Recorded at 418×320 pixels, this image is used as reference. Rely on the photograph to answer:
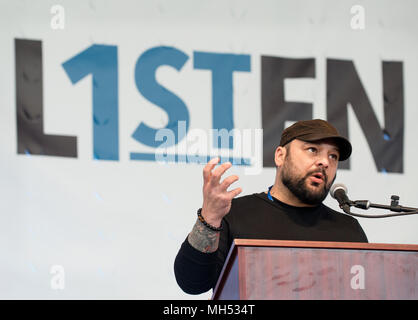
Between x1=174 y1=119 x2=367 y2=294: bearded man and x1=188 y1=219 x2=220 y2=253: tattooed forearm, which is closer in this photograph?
x1=188 y1=219 x2=220 y2=253: tattooed forearm

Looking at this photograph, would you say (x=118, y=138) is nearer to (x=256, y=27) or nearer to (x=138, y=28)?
(x=138, y=28)

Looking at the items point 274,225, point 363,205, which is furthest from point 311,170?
point 363,205

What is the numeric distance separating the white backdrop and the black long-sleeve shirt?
84 centimetres

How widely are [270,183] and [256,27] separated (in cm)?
95

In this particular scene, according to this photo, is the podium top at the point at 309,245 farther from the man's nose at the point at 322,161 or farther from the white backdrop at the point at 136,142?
the white backdrop at the point at 136,142

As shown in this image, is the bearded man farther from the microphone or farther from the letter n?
the letter n

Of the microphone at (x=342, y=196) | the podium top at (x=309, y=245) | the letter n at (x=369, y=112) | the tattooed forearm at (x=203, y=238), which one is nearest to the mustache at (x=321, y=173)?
the microphone at (x=342, y=196)

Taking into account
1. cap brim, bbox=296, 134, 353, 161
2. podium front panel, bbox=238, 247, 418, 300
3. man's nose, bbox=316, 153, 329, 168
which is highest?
cap brim, bbox=296, 134, 353, 161

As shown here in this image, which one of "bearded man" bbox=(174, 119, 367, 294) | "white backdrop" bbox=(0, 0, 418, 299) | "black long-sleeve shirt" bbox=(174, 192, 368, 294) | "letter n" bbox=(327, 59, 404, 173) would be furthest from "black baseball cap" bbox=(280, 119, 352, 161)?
"letter n" bbox=(327, 59, 404, 173)

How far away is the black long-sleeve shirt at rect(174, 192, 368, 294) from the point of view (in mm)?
2639

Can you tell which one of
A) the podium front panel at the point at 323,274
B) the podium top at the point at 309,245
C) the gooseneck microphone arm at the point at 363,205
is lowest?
the podium front panel at the point at 323,274

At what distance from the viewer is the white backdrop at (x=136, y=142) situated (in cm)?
344

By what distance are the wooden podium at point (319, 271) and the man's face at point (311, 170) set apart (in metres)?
0.86

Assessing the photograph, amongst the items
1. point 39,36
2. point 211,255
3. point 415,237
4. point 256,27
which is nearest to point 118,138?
point 39,36
